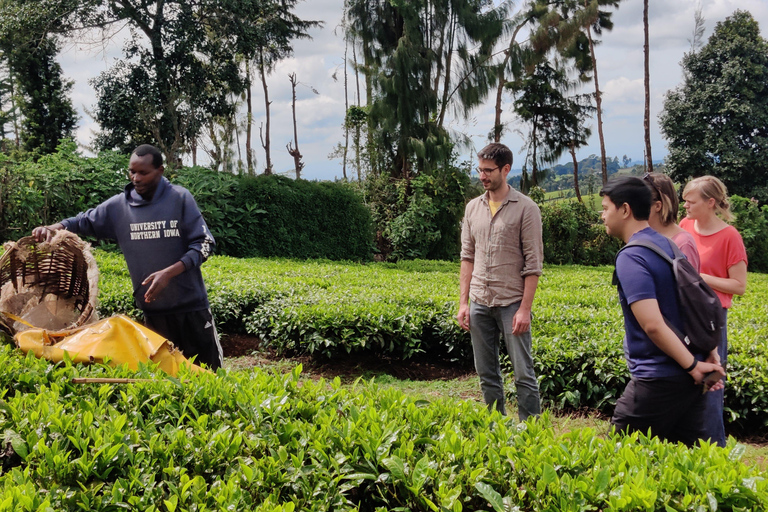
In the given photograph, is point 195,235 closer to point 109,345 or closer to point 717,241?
point 109,345

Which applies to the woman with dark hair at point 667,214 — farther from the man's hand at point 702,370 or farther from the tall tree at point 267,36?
the tall tree at point 267,36

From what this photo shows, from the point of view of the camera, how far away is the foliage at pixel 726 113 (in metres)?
28.5

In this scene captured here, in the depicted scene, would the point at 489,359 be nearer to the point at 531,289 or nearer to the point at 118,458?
the point at 531,289

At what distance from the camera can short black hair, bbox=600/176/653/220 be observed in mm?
2691

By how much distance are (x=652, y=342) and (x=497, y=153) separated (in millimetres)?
1680

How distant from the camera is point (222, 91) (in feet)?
66.1

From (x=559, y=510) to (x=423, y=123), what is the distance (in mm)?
18648

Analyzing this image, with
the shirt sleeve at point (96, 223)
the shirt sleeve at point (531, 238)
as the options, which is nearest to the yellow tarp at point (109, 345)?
the shirt sleeve at point (96, 223)

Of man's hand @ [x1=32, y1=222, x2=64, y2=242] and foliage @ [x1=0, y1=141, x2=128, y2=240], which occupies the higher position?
foliage @ [x1=0, y1=141, x2=128, y2=240]

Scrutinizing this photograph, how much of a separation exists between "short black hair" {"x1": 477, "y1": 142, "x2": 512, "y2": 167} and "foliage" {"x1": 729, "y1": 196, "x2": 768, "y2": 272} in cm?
2039

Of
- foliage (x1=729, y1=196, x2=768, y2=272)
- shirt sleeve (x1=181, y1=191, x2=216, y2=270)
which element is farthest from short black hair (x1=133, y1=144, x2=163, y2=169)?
foliage (x1=729, y1=196, x2=768, y2=272)

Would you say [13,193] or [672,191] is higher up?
[13,193]

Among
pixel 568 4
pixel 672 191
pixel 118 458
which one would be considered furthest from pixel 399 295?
pixel 568 4

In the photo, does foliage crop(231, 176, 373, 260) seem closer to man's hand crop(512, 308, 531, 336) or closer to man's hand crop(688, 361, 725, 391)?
man's hand crop(512, 308, 531, 336)
